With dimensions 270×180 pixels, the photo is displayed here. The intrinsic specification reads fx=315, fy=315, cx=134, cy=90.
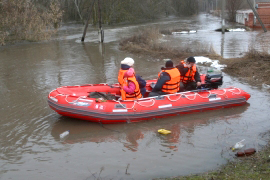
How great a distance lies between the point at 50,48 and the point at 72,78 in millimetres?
8561

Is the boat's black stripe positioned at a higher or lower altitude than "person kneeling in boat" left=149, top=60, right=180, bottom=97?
lower

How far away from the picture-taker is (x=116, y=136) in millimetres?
6168

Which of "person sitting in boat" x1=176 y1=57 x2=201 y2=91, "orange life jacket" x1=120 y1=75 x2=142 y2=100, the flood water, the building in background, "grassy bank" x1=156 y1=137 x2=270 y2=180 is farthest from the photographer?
the building in background

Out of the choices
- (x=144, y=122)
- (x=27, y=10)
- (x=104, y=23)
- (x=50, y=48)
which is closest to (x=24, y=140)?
(x=144, y=122)

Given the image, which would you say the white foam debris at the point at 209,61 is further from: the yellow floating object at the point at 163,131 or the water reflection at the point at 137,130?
the yellow floating object at the point at 163,131

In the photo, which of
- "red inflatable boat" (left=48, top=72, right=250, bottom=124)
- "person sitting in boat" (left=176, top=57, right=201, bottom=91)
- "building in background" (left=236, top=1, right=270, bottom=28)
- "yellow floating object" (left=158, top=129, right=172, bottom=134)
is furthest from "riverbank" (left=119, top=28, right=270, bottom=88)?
"building in background" (left=236, top=1, right=270, bottom=28)

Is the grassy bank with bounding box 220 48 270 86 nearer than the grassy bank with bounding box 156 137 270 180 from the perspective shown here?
No

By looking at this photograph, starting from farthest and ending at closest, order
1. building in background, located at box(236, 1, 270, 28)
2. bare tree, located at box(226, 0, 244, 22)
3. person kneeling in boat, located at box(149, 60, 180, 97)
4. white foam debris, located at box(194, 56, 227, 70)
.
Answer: bare tree, located at box(226, 0, 244, 22) → building in background, located at box(236, 1, 270, 28) → white foam debris, located at box(194, 56, 227, 70) → person kneeling in boat, located at box(149, 60, 180, 97)

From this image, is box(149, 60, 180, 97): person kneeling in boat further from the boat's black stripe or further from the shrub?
the shrub

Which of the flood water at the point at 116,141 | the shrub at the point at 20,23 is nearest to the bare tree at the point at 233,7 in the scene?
the shrub at the point at 20,23

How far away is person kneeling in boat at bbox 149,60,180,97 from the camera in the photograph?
22.7ft

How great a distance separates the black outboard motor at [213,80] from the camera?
785 centimetres

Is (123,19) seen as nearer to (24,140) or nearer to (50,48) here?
(50,48)

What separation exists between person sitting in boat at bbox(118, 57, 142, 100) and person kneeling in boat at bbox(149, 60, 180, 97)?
1.53 feet
